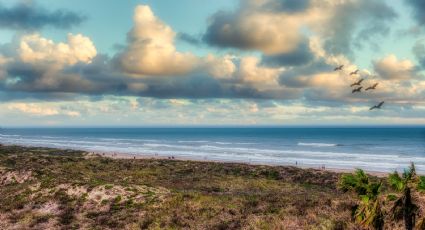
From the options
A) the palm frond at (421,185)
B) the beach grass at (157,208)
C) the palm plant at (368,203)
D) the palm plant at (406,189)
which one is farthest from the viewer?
the beach grass at (157,208)

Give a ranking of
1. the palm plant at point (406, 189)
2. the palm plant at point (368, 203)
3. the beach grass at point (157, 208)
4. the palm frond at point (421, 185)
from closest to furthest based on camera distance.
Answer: the palm frond at point (421, 185) → the palm plant at point (406, 189) → the palm plant at point (368, 203) → the beach grass at point (157, 208)

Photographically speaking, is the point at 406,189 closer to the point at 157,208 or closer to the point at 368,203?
the point at 368,203

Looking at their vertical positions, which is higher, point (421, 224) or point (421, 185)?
point (421, 185)

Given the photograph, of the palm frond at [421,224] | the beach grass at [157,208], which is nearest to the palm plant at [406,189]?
the palm frond at [421,224]

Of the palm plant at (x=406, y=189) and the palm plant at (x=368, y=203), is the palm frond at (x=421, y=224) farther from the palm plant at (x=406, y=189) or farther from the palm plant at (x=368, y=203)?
the palm plant at (x=368, y=203)

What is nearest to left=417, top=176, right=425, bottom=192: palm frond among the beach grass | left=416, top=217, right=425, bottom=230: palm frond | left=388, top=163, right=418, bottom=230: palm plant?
left=388, top=163, right=418, bottom=230: palm plant

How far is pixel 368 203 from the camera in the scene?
20875 millimetres

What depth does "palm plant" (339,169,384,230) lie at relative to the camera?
2069cm

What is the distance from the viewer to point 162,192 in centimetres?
3562

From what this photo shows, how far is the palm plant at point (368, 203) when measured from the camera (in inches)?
814

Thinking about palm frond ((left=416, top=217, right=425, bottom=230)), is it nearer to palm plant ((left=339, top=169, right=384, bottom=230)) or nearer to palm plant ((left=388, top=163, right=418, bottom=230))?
palm plant ((left=388, top=163, right=418, bottom=230))

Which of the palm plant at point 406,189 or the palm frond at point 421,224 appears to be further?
the palm plant at point 406,189

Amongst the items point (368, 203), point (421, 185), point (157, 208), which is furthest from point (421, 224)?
point (157, 208)

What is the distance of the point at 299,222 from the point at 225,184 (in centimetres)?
2231
